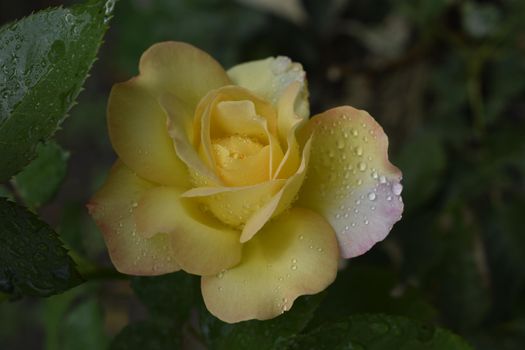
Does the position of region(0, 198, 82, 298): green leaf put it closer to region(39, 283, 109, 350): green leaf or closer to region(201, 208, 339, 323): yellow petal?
region(201, 208, 339, 323): yellow petal

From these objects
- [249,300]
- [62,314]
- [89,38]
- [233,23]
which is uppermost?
[89,38]

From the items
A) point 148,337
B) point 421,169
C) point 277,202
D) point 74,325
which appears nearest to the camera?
point 277,202

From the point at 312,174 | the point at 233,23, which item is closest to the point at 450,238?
the point at 312,174

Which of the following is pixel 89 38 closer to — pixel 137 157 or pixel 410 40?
pixel 137 157

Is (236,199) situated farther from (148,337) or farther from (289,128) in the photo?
(148,337)

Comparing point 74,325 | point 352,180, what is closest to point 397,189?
point 352,180

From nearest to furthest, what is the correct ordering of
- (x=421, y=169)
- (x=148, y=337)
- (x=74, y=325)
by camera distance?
1. (x=148, y=337)
2. (x=74, y=325)
3. (x=421, y=169)

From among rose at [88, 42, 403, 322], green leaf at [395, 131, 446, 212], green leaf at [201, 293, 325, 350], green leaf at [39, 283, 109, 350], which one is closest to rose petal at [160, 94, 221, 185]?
rose at [88, 42, 403, 322]

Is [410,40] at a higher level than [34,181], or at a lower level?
lower
